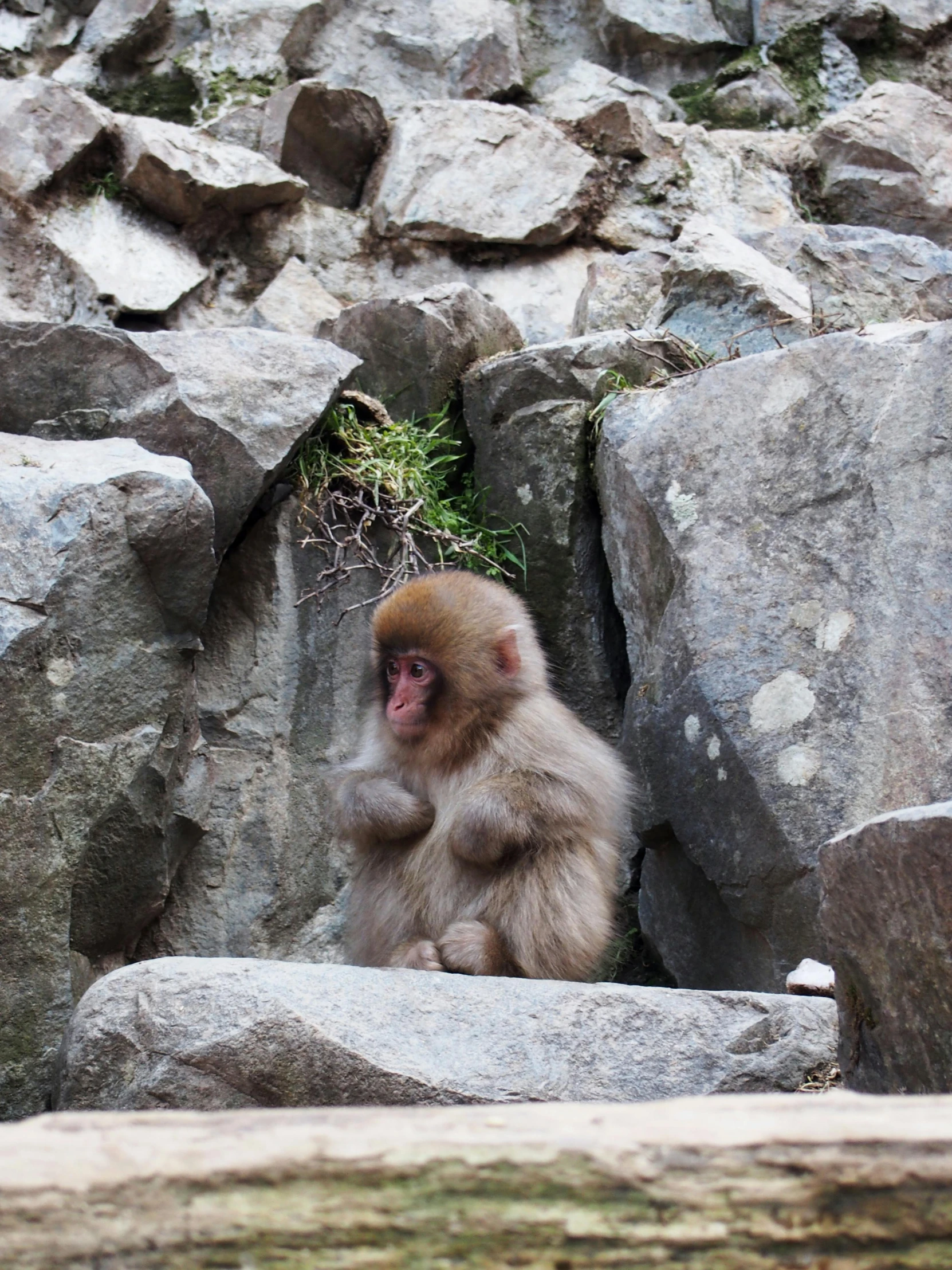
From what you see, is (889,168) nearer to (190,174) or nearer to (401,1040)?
(190,174)

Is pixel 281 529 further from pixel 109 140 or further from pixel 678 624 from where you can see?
pixel 109 140

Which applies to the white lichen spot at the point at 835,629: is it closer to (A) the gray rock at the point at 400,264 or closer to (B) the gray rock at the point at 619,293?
(B) the gray rock at the point at 619,293

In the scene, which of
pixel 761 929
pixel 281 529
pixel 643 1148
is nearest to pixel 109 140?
pixel 281 529

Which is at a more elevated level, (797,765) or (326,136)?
(326,136)

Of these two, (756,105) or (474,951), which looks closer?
(474,951)

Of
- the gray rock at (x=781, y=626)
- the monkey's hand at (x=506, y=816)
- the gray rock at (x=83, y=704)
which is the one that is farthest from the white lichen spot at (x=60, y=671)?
the gray rock at (x=781, y=626)

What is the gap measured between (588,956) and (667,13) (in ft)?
21.3

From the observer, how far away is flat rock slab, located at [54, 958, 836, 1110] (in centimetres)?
294

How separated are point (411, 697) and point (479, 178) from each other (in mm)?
3849

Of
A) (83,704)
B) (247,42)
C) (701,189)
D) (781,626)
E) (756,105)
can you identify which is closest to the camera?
(83,704)

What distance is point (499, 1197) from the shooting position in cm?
129

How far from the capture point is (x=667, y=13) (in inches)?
323

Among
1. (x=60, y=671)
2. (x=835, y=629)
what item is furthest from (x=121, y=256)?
(x=835, y=629)

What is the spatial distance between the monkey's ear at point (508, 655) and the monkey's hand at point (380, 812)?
488mm
